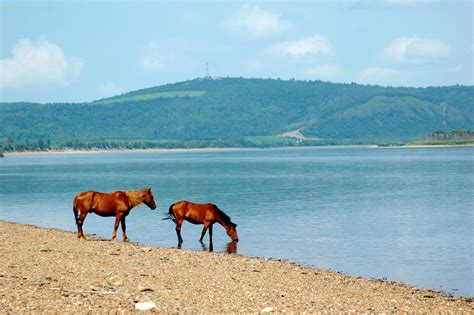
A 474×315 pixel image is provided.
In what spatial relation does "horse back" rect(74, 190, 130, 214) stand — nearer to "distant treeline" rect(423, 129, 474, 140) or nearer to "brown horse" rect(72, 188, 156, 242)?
"brown horse" rect(72, 188, 156, 242)

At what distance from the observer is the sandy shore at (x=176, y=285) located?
1168cm

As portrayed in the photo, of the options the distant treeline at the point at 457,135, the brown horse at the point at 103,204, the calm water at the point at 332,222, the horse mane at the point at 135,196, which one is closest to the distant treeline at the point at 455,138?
the distant treeline at the point at 457,135

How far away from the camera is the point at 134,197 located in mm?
21828

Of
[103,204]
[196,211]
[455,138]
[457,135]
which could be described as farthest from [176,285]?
[455,138]

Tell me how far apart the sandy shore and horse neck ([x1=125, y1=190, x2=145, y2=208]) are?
243 cm

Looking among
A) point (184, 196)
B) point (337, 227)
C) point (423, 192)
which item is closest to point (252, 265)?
point (337, 227)

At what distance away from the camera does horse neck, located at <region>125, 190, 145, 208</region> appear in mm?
21766

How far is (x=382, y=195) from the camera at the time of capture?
46844 mm

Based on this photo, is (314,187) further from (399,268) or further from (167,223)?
(399,268)

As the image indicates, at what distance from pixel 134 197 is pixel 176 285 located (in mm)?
8161

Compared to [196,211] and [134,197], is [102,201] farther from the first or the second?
[196,211]

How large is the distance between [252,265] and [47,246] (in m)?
5.29

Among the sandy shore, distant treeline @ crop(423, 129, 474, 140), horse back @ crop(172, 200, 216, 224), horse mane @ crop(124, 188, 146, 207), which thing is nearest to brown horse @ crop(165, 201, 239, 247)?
horse back @ crop(172, 200, 216, 224)

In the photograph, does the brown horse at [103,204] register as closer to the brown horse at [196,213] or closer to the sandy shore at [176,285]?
the brown horse at [196,213]
